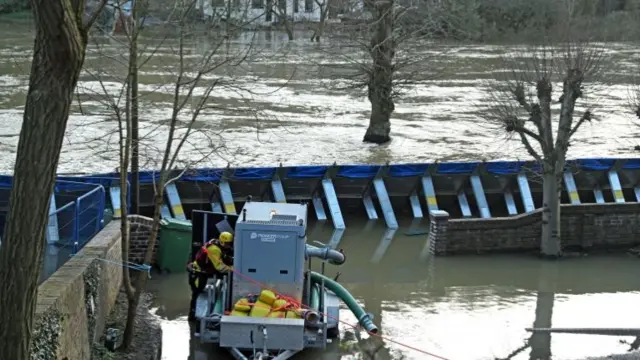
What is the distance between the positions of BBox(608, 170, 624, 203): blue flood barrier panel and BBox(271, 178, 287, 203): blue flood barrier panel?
353 inches

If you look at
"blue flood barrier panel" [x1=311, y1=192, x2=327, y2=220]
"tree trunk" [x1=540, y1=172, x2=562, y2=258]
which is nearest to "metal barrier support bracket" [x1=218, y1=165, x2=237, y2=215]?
"blue flood barrier panel" [x1=311, y1=192, x2=327, y2=220]

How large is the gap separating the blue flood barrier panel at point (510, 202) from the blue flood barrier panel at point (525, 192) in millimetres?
270

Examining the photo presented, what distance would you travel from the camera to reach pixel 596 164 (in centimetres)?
2492

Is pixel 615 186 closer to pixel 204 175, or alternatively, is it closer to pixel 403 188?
pixel 403 188

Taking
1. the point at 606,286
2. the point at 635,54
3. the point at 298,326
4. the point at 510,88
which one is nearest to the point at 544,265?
the point at 606,286

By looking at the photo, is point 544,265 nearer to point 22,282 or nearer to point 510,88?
point 510,88

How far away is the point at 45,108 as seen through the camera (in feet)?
20.4

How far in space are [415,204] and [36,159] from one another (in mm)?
18201

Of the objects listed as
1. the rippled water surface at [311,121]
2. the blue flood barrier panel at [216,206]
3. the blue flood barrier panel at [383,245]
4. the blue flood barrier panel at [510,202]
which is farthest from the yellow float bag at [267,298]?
the blue flood barrier panel at [510,202]

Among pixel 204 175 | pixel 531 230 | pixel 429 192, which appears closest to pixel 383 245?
pixel 429 192

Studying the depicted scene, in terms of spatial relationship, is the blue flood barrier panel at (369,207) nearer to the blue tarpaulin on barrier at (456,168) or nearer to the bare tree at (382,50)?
the blue tarpaulin on barrier at (456,168)

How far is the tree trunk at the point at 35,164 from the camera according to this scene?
6027mm

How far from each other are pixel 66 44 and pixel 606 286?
1506 cm

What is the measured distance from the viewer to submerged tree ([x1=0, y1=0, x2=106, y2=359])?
19.7ft
